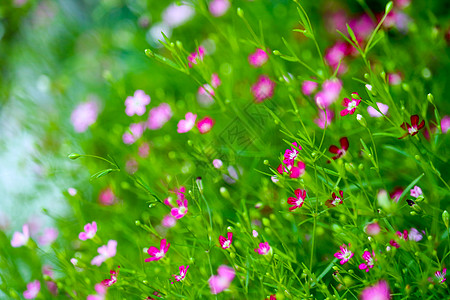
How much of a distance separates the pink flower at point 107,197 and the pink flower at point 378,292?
840 millimetres

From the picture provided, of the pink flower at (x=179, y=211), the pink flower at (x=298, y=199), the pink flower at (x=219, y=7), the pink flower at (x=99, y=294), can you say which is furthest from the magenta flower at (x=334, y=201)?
the pink flower at (x=219, y=7)

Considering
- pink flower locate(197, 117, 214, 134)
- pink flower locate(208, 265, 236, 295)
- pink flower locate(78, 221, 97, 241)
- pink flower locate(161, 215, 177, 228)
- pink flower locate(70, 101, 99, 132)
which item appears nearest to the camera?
pink flower locate(208, 265, 236, 295)

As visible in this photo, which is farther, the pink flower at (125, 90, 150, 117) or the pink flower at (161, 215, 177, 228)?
the pink flower at (125, 90, 150, 117)

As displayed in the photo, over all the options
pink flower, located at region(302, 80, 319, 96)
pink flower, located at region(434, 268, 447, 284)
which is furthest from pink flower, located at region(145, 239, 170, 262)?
pink flower, located at region(302, 80, 319, 96)

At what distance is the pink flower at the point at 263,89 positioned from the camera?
134 cm

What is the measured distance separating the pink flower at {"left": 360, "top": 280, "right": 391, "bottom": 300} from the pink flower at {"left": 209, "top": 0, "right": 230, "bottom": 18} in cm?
124

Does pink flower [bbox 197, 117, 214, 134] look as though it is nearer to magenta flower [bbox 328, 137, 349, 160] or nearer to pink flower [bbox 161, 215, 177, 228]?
pink flower [bbox 161, 215, 177, 228]

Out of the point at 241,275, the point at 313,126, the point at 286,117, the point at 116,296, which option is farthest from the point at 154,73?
the point at 241,275

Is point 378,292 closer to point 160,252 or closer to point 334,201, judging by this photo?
point 334,201

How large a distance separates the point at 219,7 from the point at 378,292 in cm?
127

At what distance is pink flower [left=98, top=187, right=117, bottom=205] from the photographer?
1.46m

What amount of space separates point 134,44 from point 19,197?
80cm

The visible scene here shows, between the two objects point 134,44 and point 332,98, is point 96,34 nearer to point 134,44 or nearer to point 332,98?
point 134,44

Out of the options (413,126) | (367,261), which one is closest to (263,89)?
(413,126)
